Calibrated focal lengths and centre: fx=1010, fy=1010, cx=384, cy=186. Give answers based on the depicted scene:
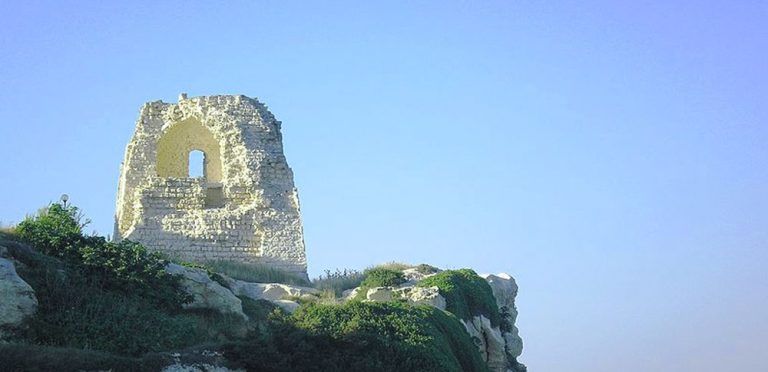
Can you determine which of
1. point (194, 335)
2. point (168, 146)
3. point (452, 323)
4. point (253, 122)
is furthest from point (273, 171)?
point (194, 335)

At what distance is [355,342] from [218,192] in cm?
1300

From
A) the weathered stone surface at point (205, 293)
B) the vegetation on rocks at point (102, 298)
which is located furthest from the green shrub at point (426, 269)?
the vegetation on rocks at point (102, 298)

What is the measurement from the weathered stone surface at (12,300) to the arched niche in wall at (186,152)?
14.5m

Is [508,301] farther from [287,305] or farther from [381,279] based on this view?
[287,305]

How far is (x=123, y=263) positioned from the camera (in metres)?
14.5

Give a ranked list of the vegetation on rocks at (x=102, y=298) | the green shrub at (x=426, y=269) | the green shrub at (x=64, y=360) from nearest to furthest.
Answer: the green shrub at (x=64, y=360)
the vegetation on rocks at (x=102, y=298)
the green shrub at (x=426, y=269)

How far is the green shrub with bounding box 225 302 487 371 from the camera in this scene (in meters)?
11.7

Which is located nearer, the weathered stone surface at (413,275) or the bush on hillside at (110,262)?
the bush on hillside at (110,262)

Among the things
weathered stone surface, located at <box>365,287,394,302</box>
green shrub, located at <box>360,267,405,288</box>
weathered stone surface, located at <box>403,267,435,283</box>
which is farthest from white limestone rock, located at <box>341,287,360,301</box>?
weathered stone surface, located at <box>403,267,435,283</box>

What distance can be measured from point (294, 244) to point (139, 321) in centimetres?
1127

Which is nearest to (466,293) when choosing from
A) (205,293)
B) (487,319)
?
(487,319)

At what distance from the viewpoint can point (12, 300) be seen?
38.0 ft

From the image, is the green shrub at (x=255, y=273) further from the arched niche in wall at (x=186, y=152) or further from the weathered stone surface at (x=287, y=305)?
the arched niche in wall at (x=186, y=152)

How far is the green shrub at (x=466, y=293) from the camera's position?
19.9 m
